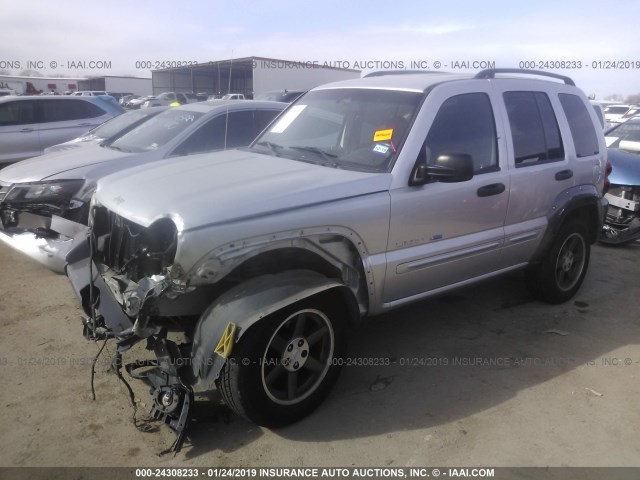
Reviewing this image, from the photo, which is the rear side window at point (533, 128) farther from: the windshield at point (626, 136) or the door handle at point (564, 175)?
the windshield at point (626, 136)

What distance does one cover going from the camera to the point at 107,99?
1051 cm

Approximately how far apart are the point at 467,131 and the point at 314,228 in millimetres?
1531

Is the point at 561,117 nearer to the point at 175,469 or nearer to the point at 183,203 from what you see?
the point at 183,203

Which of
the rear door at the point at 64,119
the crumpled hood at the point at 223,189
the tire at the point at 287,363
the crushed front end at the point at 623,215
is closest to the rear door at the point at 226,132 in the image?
the crumpled hood at the point at 223,189

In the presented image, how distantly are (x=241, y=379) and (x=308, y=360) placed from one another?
0.49 m

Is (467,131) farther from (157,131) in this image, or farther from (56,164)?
(56,164)

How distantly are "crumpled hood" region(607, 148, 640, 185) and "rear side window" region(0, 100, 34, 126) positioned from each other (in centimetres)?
976

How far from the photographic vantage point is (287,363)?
2.96m

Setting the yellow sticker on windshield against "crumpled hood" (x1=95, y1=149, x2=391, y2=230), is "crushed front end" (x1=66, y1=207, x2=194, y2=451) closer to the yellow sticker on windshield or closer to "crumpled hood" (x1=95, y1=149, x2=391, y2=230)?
"crumpled hood" (x1=95, y1=149, x2=391, y2=230)

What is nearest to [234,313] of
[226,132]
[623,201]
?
[226,132]

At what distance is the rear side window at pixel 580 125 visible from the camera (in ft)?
15.1

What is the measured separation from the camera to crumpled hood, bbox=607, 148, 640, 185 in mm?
6781

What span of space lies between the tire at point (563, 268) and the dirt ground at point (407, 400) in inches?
7.0

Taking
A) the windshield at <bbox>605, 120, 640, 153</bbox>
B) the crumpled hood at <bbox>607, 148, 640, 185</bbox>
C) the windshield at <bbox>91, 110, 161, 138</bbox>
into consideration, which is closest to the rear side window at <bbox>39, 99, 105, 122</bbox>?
the windshield at <bbox>91, 110, 161, 138</bbox>
